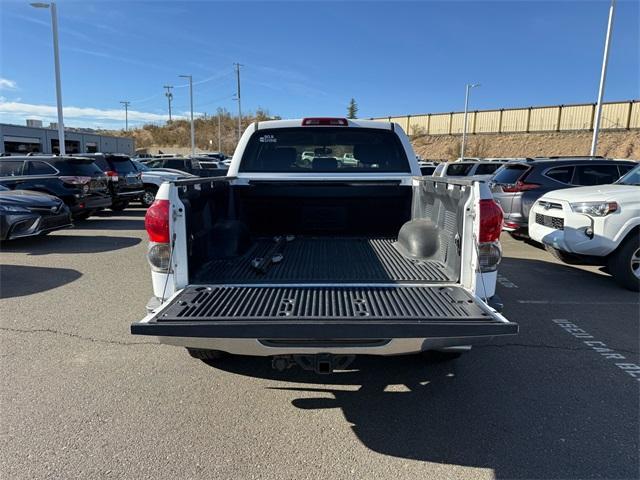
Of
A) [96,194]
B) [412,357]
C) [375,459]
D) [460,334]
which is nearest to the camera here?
[460,334]

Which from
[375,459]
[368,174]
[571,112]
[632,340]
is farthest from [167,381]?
[571,112]

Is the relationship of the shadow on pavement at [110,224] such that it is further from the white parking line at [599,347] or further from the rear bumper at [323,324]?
the white parking line at [599,347]

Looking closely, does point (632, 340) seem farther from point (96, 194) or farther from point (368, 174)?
point (96, 194)

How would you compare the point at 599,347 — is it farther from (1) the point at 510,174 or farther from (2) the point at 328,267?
(1) the point at 510,174

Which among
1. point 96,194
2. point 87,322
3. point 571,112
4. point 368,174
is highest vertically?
point 571,112

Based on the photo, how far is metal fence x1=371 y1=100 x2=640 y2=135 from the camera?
49656 mm

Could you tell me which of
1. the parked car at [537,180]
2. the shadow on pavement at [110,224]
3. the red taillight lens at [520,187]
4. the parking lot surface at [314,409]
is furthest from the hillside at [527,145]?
the parking lot surface at [314,409]

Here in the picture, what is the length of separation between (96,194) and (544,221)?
1061 cm

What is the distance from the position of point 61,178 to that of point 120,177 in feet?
10.1

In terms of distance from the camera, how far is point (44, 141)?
52281mm

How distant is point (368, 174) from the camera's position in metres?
4.57

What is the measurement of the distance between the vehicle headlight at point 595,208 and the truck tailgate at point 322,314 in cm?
426

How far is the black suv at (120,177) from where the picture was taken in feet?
45.3

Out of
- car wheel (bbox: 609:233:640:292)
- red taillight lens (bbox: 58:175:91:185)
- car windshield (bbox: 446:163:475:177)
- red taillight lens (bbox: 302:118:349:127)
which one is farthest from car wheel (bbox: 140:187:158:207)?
car wheel (bbox: 609:233:640:292)
